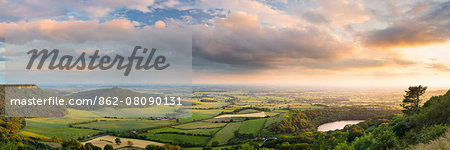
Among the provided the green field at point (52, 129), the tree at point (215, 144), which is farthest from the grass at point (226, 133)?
the green field at point (52, 129)

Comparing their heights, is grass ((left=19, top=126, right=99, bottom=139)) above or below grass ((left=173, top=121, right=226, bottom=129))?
below

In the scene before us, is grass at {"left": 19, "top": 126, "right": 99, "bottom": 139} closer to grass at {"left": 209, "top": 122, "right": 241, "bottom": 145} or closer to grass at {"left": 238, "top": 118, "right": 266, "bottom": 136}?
grass at {"left": 209, "top": 122, "right": 241, "bottom": 145}

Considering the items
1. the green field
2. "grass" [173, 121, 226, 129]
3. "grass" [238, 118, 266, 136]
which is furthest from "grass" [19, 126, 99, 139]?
"grass" [238, 118, 266, 136]

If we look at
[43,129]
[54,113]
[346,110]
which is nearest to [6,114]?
[54,113]

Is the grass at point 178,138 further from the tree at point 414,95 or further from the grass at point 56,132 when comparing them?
the tree at point 414,95

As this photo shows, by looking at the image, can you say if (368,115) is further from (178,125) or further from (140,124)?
(140,124)
